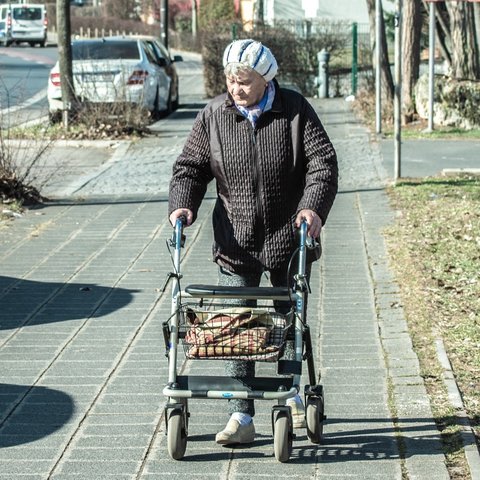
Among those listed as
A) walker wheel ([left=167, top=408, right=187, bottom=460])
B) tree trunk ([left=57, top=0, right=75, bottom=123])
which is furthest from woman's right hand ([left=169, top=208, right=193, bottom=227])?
tree trunk ([left=57, top=0, right=75, bottom=123])

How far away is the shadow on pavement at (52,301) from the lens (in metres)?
7.91

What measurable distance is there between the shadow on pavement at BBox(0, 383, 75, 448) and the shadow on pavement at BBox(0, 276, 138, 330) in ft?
4.67

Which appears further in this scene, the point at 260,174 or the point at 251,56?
the point at 260,174

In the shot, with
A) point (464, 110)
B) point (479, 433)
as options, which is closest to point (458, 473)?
point (479, 433)

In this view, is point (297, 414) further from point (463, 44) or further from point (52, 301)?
point (463, 44)

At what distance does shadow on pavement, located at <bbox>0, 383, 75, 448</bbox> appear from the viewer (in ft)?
18.4

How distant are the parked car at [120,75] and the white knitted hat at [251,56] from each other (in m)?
13.9

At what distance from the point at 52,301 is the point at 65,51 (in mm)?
12124

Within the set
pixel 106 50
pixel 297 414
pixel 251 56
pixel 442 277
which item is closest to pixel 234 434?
pixel 297 414

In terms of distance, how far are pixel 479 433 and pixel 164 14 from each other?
3235cm

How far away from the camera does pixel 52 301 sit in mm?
8375

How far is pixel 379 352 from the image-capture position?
690 cm

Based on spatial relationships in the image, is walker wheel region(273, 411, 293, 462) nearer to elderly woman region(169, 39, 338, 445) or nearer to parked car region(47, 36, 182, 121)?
elderly woman region(169, 39, 338, 445)

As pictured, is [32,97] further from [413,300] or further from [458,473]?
[458,473]
